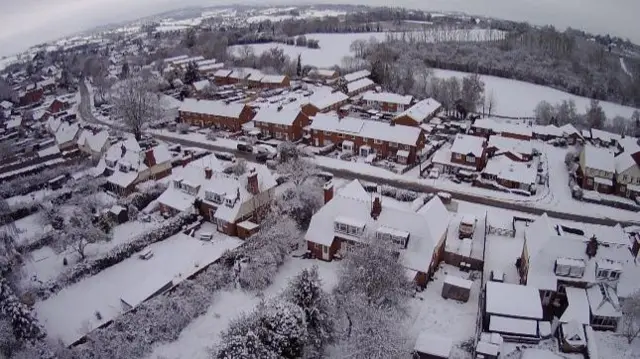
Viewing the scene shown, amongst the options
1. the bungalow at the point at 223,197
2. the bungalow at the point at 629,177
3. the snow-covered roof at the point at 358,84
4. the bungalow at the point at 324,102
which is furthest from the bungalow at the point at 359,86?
the bungalow at the point at 629,177

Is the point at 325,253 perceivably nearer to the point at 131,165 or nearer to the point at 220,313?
the point at 220,313

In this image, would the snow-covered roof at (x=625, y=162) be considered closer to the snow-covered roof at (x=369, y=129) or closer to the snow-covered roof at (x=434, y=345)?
the snow-covered roof at (x=369, y=129)

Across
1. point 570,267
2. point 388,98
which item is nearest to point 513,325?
point 570,267

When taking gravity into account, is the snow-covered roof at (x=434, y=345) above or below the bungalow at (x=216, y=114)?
below

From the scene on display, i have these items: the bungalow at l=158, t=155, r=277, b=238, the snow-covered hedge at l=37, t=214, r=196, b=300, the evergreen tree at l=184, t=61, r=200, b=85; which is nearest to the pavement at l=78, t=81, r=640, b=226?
the bungalow at l=158, t=155, r=277, b=238

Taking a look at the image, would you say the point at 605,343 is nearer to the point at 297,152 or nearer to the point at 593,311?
the point at 593,311

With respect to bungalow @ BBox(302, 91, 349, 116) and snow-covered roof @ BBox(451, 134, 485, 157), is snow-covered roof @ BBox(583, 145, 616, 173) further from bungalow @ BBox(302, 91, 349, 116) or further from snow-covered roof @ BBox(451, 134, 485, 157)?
bungalow @ BBox(302, 91, 349, 116)
